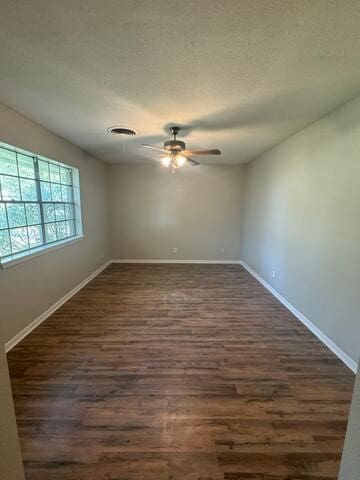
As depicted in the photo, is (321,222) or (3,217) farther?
(321,222)

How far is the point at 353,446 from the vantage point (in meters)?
0.76

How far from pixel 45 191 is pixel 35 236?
703 mm

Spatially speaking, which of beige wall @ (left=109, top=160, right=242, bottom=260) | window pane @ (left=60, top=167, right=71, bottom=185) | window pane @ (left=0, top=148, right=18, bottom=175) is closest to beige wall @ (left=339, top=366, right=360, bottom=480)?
window pane @ (left=0, top=148, right=18, bottom=175)

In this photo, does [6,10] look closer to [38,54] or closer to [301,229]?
[38,54]

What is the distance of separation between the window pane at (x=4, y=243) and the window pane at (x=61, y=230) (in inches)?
42.7

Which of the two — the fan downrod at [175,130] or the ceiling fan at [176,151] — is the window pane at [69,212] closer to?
the ceiling fan at [176,151]

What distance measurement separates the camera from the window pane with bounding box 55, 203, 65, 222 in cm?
351

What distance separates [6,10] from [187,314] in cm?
312

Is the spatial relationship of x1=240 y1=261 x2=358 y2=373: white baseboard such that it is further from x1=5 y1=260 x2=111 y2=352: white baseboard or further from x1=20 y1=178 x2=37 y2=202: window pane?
x1=20 y1=178 x2=37 y2=202: window pane

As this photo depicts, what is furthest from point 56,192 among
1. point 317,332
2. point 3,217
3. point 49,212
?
point 317,332

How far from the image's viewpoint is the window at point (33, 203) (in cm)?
247

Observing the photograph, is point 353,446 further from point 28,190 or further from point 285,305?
point 28,190

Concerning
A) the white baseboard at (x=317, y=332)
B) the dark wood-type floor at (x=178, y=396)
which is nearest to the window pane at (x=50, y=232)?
the dark wood-type floor at (x=178, y=396)

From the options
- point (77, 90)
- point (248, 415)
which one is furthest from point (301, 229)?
point (77, 90)
